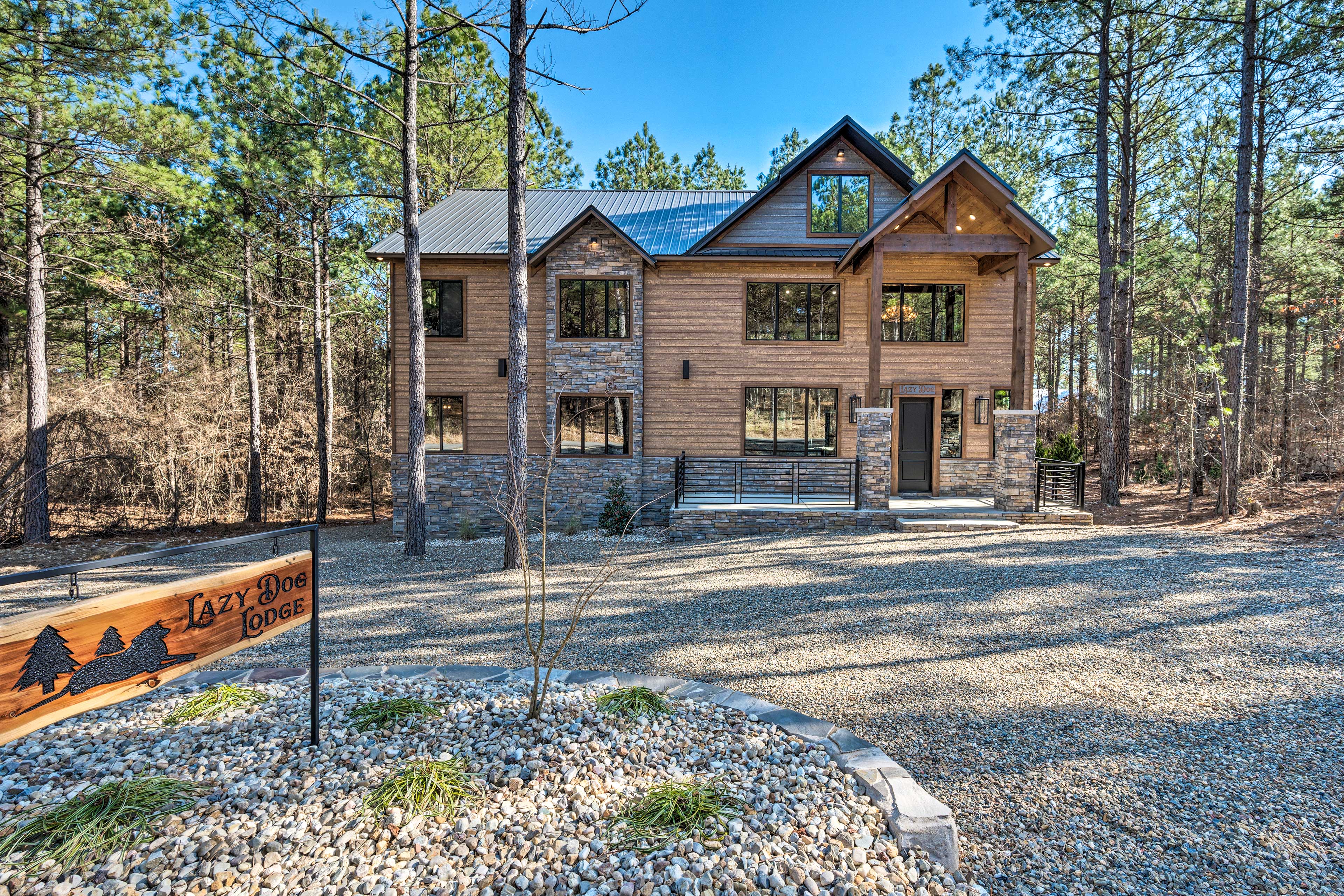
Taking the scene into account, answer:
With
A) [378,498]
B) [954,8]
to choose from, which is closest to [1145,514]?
[954,8]

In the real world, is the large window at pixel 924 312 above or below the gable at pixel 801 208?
below

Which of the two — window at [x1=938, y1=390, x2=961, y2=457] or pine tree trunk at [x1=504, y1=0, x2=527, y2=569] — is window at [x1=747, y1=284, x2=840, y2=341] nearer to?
window at [x1=938, y1=390, x2=961, y2=457]

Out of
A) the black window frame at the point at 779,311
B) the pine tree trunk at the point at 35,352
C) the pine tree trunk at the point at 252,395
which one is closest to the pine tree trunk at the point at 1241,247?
the black window frame at the point at 779,311

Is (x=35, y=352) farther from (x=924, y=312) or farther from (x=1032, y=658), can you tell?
(x=924, y=312)

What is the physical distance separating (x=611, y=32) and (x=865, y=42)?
9756mm

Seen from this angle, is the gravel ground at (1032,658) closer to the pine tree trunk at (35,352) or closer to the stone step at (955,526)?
the stone step at (955,526)

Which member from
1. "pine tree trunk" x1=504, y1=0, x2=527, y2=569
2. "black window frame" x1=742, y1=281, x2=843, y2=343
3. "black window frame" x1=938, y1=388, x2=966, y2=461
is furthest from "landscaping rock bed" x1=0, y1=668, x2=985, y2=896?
"black window frame" x1=938, y1=388, x2=966, y2=461

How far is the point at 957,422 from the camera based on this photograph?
41.6ft

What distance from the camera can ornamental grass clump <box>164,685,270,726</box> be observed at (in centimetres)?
326

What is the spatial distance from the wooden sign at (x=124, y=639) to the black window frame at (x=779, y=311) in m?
11.0

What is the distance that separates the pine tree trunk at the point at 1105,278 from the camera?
1170 cm

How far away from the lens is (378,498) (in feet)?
59.1

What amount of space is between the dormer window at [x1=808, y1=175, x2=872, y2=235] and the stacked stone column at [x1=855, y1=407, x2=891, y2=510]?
4.69 meters

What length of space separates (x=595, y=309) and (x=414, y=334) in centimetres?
432
